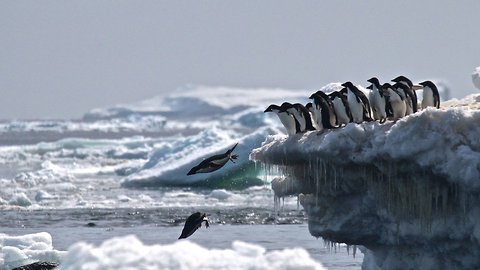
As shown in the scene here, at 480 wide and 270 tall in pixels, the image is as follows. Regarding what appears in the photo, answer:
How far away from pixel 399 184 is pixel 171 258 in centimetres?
371

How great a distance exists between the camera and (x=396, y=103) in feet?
48.6

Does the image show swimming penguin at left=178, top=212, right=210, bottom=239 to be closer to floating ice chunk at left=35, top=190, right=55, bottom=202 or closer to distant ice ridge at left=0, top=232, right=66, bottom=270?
distant ice ridge at left=0, top=232, right=66, bottom=270

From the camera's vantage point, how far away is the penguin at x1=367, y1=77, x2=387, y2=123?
49.1ft

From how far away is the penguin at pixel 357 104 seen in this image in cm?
1500

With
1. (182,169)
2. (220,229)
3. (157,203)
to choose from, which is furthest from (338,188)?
(182,169)

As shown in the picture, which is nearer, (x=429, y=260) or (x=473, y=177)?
(x=473, y=177)

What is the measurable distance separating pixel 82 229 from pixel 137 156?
36.2 meters

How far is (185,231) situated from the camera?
16.5 metres

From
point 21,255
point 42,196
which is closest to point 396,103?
point 21,255

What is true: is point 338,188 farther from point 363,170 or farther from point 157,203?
point 157,203

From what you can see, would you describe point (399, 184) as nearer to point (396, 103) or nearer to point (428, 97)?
point (396, 103)

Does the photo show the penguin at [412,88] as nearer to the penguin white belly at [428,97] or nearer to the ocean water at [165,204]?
the penguin white belly at [428,97]

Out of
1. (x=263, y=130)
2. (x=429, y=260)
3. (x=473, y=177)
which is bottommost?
(x=429, y=260)

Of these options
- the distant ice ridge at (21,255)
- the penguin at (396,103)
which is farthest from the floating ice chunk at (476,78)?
the distant ice ridge at (21,255)
